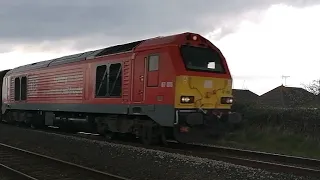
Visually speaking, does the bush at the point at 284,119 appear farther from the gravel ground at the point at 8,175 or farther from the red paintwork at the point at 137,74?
the gravel ground at the point at 8,175

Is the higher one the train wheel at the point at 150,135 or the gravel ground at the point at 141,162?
the train wheel at the point at 150,135

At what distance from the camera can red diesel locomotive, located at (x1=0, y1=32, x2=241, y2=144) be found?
12.5 meters

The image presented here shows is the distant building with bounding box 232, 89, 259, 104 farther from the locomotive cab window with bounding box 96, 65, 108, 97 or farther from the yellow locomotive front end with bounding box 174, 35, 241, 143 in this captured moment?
the locomotive cab window with bounding box 96, 65, 108, 97

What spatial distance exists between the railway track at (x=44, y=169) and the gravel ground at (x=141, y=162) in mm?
560

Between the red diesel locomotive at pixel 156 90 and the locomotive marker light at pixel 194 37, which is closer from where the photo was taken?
the red diesel locomotive at pixel 156 90

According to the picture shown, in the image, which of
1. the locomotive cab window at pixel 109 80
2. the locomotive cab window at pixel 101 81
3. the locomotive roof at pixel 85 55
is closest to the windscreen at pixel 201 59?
the locomotive roof at pixel 85 55

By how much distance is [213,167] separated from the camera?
9641 millimetres

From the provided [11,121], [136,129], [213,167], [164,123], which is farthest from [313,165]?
[11,121]

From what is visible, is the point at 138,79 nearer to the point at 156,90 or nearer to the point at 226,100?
the point at 156,90

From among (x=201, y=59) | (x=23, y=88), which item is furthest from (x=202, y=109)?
(x=23, y=88)

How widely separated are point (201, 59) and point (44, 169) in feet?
20.2

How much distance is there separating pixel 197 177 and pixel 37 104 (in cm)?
1426

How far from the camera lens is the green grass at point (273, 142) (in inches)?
542

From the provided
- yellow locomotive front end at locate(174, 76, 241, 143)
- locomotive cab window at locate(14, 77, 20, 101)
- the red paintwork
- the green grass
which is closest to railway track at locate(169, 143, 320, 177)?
yellow locomotive front end at locate(174, 76, 241, 143)
